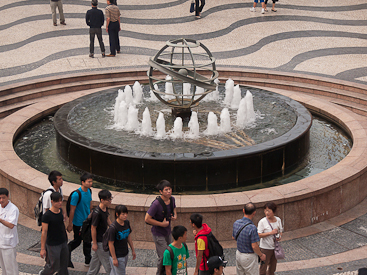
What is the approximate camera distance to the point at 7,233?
5.88 metres

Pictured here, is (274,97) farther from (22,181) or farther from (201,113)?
(22,181)

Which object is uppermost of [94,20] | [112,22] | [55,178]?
[94,20]

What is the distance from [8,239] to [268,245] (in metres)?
3.30

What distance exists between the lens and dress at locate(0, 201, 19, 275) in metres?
5.83

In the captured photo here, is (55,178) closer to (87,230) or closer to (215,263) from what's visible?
(87,230)

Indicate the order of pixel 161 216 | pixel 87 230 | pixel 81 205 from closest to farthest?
pixel 161 216 → pixel 87 230 → pixel 81 205

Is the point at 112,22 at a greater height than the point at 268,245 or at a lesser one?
greater

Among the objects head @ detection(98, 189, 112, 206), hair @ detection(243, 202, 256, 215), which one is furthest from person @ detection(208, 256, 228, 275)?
head @ detection(98, 189, 112, 206)

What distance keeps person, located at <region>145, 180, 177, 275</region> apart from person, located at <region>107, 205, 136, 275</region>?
0.43 m

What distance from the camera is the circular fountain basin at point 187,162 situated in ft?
28.5

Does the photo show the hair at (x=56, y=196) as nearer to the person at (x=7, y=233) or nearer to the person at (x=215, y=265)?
the person at (x=7, y=233)

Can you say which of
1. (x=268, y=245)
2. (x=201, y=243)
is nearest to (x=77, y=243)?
(x=201, y=243)

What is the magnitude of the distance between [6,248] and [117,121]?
5586 millimetres

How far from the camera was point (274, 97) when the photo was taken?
498 inches
